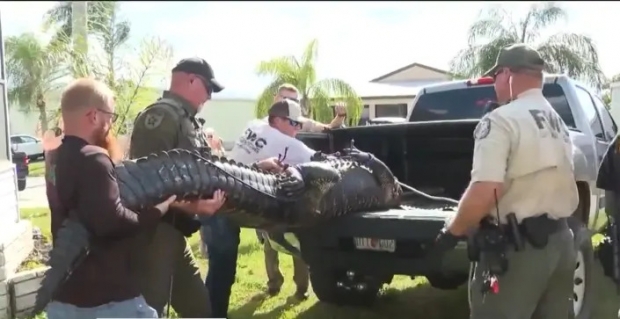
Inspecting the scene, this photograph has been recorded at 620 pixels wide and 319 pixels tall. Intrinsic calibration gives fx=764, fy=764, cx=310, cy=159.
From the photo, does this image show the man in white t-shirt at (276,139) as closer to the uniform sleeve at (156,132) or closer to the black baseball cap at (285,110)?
the black baseball cap at (285,110)

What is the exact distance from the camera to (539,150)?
3318mm

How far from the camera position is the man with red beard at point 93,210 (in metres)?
→ 2.82

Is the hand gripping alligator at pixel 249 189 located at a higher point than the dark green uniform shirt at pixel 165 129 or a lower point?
lower

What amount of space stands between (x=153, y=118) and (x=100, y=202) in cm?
121

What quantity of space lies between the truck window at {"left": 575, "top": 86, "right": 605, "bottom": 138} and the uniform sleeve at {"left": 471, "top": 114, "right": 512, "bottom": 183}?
318 cm

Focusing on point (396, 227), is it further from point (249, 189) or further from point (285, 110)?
point (285, 110)

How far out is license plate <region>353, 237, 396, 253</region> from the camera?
4543 millimetres

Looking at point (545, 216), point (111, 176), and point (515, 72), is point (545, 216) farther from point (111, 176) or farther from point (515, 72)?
point (111, 176)

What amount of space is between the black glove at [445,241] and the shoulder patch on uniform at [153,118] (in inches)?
60.8

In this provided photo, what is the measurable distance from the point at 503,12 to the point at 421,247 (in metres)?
12.2

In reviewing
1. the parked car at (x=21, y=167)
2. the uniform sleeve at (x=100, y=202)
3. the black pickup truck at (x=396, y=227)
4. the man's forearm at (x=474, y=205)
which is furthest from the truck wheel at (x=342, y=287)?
the parked car at (x=21, y=167)

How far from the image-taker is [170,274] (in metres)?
3.86

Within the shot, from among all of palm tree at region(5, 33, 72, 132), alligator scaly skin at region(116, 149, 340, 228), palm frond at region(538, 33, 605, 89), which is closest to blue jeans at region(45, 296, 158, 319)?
alligator scaly skin at region(116, 149, 340, 228)

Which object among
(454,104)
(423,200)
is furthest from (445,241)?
(454,104)
